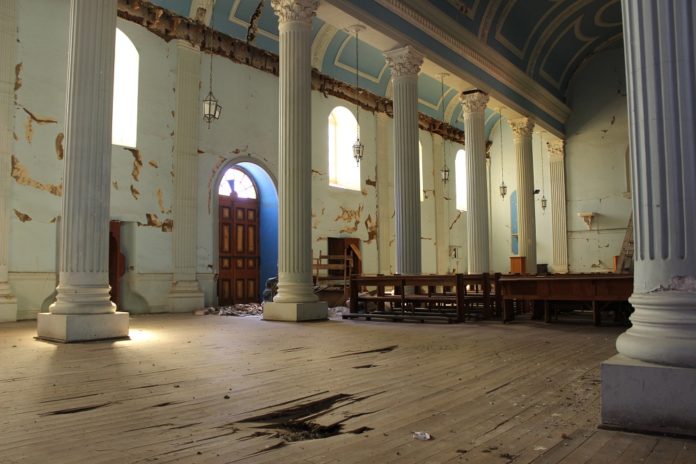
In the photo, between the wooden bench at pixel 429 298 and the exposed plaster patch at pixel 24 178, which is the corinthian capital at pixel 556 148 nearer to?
the wooden bench at pixel 429 298

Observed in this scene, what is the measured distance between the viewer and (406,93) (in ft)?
42.5

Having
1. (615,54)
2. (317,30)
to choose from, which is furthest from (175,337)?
(615,54)

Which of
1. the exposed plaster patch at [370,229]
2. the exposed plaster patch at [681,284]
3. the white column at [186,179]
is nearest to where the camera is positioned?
the exposed plaster patch at [681,284]

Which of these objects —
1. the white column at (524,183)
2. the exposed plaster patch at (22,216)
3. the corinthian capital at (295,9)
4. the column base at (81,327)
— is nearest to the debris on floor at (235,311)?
the exposed plaster patch at (22,216)

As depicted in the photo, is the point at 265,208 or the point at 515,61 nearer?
the point at 265,208

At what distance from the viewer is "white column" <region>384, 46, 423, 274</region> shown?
12.7 m

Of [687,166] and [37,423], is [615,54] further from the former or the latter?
[37,423]

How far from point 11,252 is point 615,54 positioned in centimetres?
2194

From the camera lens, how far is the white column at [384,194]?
19.1 m

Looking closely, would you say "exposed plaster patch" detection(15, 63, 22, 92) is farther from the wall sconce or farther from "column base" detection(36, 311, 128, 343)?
the wall sconce

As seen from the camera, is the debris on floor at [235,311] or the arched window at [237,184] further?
the arched window at [237,184]

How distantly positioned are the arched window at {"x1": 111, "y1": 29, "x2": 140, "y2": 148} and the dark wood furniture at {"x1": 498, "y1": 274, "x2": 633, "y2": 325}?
28.2 ft

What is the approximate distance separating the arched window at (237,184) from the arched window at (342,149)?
121 inches

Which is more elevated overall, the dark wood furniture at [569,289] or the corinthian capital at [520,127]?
the corinthian capital at [520,127]
